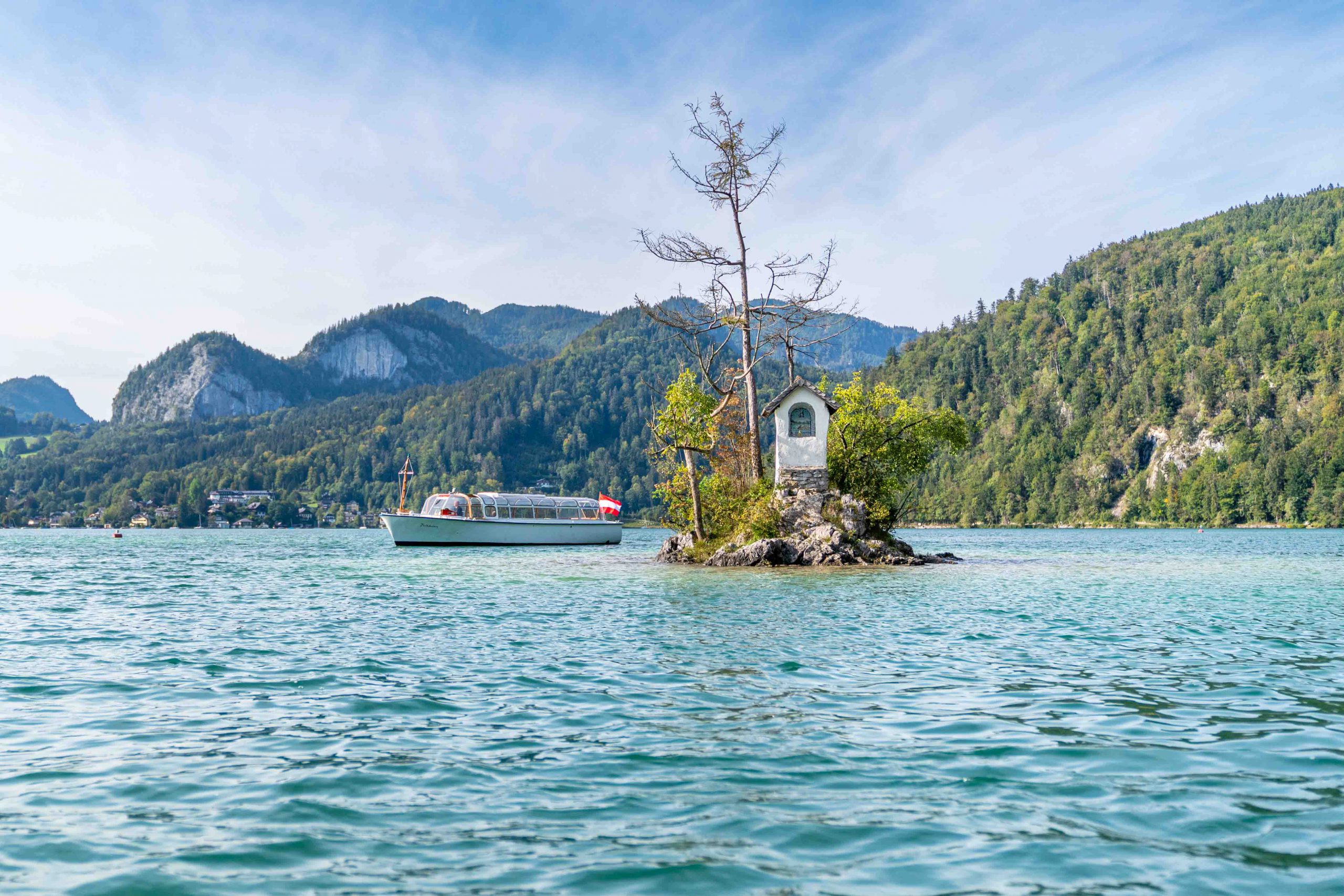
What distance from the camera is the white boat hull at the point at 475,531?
63438mm

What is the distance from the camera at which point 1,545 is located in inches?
3290

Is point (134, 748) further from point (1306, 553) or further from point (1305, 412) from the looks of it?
point (1305, 412)

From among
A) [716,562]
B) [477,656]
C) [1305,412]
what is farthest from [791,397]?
[1305,412]

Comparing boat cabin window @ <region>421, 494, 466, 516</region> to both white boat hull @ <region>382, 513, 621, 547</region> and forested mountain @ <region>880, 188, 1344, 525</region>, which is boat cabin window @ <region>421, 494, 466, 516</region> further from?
forested mountain @ <region>880, 188, 1344, 525</region>

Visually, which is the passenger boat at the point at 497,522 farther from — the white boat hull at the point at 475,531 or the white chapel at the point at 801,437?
the white chapel at the point at 801,437

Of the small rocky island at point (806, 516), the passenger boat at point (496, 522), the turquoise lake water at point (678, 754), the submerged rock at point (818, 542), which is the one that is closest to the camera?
the turquoise lake water at point (678, 754)

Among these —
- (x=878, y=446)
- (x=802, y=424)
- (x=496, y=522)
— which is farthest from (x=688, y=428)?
(x=496, y=522)

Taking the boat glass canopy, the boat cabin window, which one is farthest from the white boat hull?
the boat cabin window

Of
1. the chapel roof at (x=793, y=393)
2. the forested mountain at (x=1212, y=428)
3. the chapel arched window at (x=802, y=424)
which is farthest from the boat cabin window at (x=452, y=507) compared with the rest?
the forested mountain at (x=1212, y=428)

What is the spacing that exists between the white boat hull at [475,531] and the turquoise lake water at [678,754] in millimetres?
44325

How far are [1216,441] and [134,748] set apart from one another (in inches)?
7502

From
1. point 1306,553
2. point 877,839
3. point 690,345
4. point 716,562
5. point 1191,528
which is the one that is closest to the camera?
point 877,839

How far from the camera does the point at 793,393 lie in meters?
39.8

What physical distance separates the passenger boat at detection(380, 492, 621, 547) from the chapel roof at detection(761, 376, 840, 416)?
30597 mm
